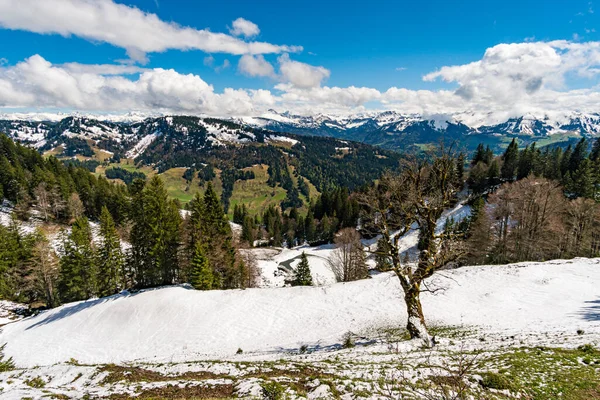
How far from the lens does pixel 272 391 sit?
32.2 ft

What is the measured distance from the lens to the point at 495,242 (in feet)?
170

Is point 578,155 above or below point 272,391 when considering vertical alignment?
above

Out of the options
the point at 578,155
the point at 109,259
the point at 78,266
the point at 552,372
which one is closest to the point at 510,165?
the point at 578,155

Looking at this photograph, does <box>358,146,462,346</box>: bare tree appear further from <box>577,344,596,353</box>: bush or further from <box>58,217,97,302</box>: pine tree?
<box>58,217,97,302</box>: pine tree

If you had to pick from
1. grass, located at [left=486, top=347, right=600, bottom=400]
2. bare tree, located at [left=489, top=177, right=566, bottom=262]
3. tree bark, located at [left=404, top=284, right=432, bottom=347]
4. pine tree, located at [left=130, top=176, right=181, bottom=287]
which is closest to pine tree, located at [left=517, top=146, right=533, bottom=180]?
bare tree, located at [left=489, top=177, right=566, bottom=262]

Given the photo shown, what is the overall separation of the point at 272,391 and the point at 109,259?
141 feet

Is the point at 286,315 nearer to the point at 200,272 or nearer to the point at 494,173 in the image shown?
the point at 200,272

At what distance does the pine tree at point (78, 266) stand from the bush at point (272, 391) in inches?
1752

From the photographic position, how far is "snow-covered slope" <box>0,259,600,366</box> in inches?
857

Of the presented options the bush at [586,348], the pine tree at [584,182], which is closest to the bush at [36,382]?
the bush at [586,348]

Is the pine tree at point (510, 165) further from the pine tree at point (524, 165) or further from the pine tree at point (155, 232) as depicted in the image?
the pine tree at point (155, 232)

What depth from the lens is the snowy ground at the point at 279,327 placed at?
45.7 ft

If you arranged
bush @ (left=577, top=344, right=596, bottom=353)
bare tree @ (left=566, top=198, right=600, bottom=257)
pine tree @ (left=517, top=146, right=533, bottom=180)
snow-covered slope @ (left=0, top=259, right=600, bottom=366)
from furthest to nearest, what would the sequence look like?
pine tree @ (left=517, top=146, right=533, bottom=180)
bare tree @ (left=566, top=198, right=600, bottom=257)
snow-covered slope @ (left=0, top=259, right=600, bottom=366)
bush @ (left=577, top=344, right=596, bottom=353)

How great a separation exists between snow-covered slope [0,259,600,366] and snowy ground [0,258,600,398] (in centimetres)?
13
